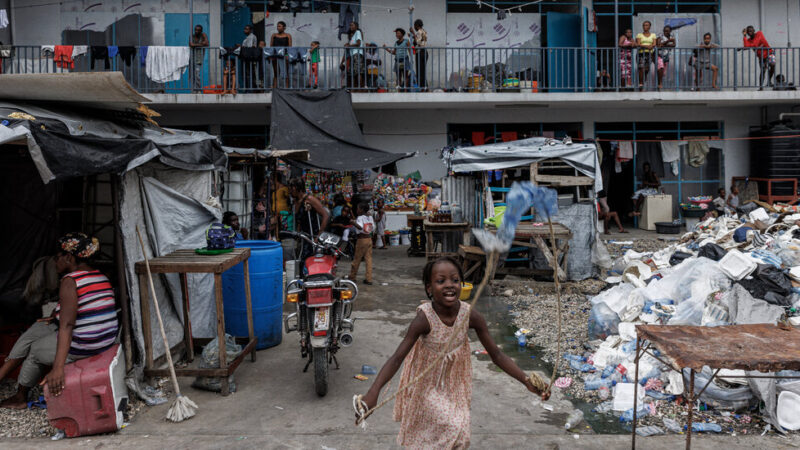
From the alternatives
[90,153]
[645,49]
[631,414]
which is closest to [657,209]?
[645,49]

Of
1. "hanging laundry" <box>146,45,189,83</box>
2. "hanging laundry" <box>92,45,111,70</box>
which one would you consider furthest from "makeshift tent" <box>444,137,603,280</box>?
"hanging laundry" <box>92,45,111,70</box>

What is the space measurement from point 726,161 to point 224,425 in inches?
638

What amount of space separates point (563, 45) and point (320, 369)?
1357 centimetres

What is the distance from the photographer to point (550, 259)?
923 cm

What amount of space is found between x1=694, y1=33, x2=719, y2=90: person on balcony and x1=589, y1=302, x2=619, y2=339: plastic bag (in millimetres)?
10920

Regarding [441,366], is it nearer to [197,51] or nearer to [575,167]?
[575,167]

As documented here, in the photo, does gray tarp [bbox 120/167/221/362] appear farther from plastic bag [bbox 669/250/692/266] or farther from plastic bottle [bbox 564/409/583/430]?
plastic bag [bbox 669/250/692/266]

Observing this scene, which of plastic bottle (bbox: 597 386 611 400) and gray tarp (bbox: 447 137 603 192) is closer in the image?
plastic bottle (bbox: 597 386 611 400)

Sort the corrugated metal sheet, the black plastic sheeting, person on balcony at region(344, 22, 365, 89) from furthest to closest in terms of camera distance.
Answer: person on balcony at region(344, 22, 365, 89) < the corrugated metal sheet < the black plastic sheeting

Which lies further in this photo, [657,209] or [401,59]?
[657,209]

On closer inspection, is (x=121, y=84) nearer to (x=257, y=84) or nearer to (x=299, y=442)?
(x=299, y=442)

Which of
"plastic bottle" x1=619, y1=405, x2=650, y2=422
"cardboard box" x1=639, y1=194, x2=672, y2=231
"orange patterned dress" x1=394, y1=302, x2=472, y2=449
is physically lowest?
"plastic bottle" x1=619, y1=405, x2=650, y2=422

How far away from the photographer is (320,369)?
4633mm

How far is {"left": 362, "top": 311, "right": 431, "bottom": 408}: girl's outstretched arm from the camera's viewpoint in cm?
264
